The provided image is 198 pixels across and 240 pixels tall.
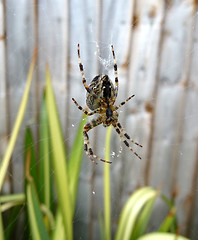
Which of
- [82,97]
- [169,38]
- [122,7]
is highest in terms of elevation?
[122,7]

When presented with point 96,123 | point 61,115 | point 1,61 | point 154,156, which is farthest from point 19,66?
point 154,156

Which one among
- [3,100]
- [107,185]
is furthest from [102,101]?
[3,100]

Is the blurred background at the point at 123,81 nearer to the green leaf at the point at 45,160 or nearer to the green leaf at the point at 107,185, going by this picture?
the green leaf at the point at 45,160

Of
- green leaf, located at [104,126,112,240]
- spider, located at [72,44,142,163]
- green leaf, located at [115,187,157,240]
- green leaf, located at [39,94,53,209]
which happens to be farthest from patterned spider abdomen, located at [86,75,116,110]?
green leaf, located at [115,187,157,240]

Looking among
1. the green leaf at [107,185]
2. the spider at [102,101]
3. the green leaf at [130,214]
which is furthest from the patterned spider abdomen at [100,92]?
the green leaf at [130,214]

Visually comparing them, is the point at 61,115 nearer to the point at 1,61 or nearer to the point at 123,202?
the point at 1,61

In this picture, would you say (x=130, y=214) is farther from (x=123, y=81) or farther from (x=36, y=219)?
(x=123, y=81)
